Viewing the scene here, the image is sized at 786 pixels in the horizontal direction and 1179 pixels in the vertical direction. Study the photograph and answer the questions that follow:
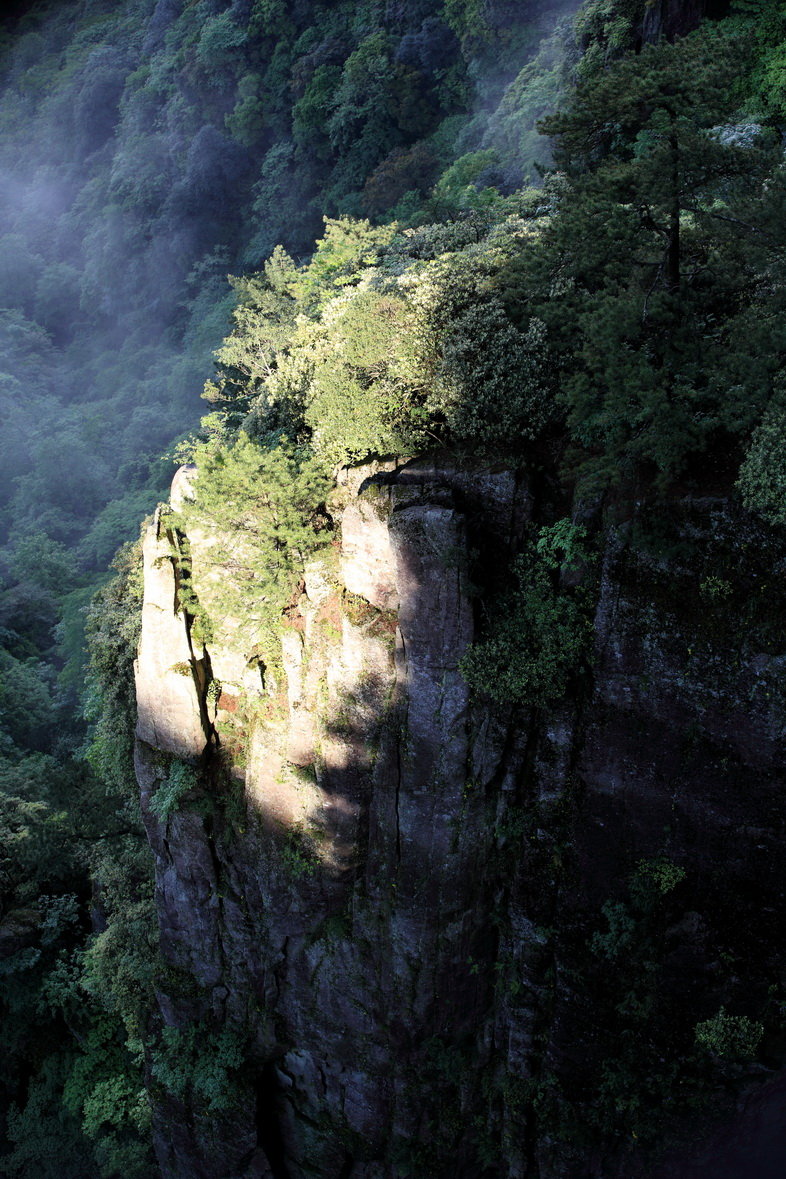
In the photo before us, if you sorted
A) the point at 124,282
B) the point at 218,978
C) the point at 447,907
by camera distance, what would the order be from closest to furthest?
the point at 447,907 → the point at 218,978 → the point at 124,282

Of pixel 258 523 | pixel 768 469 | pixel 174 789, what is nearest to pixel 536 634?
pixel 768 469

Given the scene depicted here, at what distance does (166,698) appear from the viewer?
15555 mm

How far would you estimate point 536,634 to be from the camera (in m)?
12.1

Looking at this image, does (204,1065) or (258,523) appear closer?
(258,523)

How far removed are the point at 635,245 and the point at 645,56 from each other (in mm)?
2357

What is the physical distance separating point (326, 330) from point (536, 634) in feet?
30.1

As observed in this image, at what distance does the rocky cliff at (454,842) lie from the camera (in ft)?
36.9

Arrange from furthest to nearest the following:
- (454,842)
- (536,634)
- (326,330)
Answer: (326,330) → (454,842) → (536,634)

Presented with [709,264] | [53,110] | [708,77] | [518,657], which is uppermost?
[53,110]

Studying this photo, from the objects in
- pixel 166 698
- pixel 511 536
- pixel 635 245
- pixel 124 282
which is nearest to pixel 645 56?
pixel 635 245

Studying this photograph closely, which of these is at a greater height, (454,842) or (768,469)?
(768,469)

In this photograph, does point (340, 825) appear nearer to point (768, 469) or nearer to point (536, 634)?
point (536, 634)

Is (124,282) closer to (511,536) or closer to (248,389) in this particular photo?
(248,389)

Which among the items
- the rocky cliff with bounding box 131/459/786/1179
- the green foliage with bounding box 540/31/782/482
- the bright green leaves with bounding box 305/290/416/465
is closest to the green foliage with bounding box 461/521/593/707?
the rocky cliff with bounding box 131/459/786/1179
